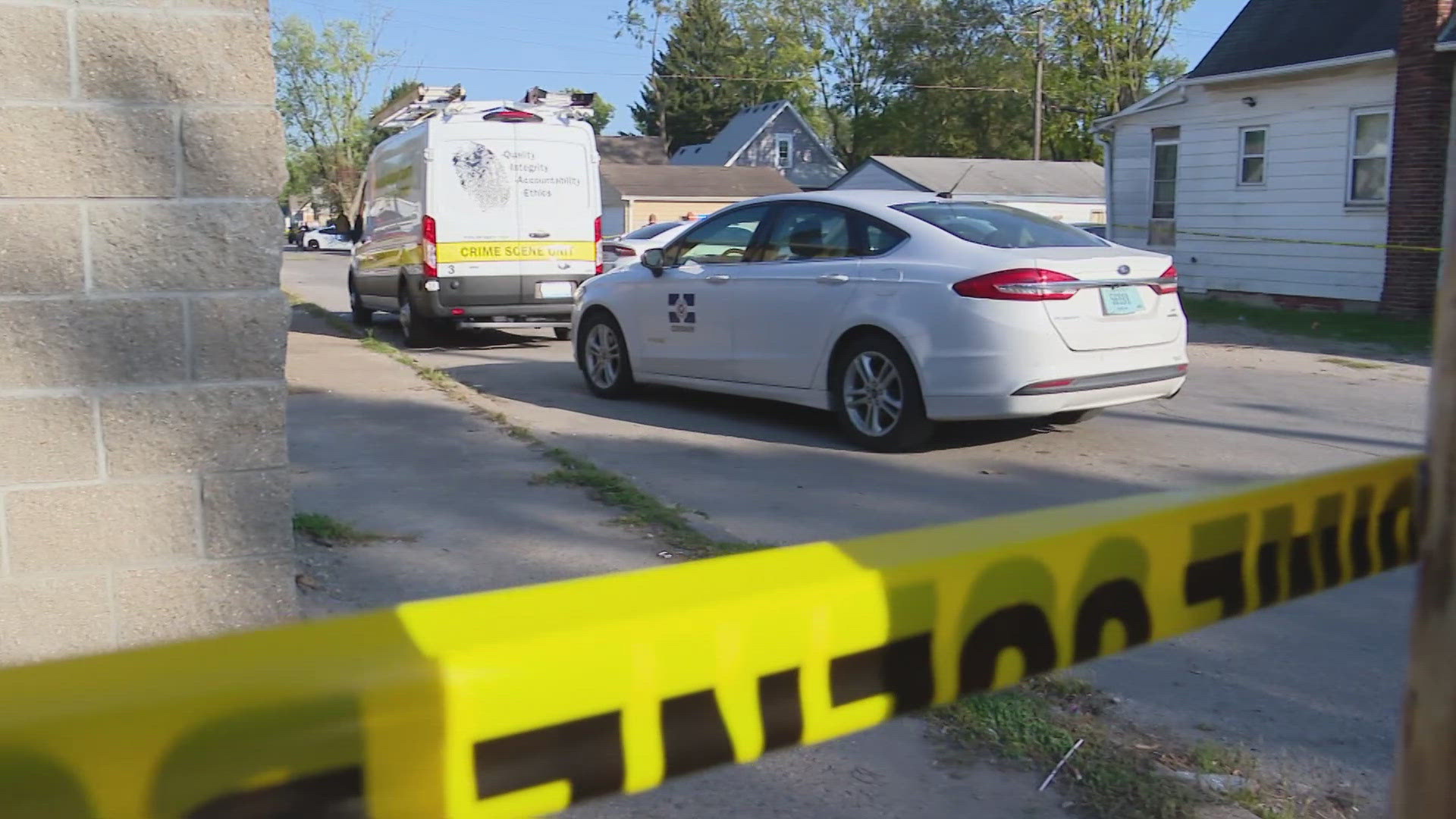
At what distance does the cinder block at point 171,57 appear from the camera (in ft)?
11.2

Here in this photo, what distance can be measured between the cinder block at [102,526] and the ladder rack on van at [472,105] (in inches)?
403

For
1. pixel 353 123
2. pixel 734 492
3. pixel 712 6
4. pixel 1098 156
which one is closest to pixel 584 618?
pixel 734 492

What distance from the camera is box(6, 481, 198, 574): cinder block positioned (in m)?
3.45

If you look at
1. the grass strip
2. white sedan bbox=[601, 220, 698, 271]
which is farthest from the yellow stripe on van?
the grass strip

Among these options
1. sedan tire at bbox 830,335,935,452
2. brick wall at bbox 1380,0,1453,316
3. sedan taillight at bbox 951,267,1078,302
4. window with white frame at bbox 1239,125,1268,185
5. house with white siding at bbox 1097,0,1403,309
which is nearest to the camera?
sedan taillight at bbox 951,267,1078,302

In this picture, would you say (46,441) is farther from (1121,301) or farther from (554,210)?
(554,210)

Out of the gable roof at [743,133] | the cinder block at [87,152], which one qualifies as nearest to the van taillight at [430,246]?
the cinder block at [87,152]

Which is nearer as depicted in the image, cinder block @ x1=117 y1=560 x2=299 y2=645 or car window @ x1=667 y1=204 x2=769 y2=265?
cinder block @ x1=117 y1=560 x2=299 y2=645

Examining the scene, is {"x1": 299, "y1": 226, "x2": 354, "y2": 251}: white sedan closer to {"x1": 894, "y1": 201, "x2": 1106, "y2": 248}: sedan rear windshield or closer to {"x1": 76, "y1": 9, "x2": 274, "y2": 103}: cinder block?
{"x1": 894, "y1": 201, "x2": 1106, "y2": 248}: sedan rear windshield

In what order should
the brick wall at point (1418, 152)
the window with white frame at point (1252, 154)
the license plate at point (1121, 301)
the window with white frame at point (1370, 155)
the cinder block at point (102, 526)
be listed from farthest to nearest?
the window with white frame at point (1252, 154) → the window with white frame at point (1370, 155) → the brick wall at point (1418, 152) → the license plate at point (1121, 301) → the cinder block at point (102, 526)

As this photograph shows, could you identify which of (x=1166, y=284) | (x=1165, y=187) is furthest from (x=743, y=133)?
(x=1166, y=284)

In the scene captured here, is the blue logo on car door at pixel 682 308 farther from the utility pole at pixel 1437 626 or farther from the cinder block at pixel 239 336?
the utility pole at pixel 1437 626

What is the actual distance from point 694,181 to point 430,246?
1602 inches

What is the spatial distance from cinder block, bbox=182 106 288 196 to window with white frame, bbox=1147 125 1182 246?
62.9 feet
